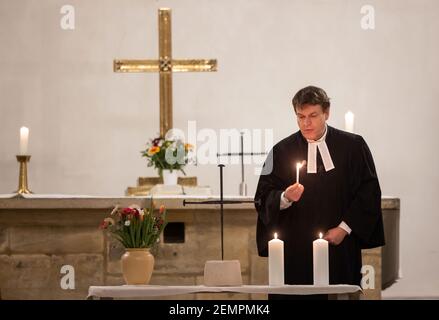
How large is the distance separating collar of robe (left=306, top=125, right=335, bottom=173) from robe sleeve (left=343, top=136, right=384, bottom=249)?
13 cm

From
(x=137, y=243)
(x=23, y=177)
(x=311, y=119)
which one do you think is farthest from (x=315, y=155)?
(x=23, y=177)

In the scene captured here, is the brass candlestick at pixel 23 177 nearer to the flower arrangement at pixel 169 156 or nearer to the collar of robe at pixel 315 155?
the flower arrangement at pixel 169 156

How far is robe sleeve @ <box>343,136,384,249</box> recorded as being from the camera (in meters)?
5.40

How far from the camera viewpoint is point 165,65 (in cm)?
1051

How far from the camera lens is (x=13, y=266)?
7.49 metres

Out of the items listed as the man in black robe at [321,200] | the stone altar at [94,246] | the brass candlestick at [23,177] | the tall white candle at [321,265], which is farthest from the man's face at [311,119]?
the brass candlestick at [23,177]

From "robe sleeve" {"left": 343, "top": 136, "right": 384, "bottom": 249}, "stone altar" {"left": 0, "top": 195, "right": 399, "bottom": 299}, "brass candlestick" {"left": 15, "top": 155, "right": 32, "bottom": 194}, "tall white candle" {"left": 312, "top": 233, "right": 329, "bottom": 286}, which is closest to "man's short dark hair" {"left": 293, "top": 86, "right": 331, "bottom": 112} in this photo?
"robe sleeve" {"left": 343, "top": 136, "right": 384, "bottom": 249}

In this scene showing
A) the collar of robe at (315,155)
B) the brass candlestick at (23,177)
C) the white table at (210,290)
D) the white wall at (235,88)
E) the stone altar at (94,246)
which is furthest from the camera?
the white wall at (235,88)

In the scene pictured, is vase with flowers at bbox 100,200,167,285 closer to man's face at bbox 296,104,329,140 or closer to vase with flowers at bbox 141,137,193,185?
man's face at bbox 296,104,329,140

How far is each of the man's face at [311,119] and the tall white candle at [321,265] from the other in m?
0.75

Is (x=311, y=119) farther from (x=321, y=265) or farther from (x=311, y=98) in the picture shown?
(x=321, y=265)

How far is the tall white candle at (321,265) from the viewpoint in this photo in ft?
16.3

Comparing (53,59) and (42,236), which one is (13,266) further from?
(53,59)
